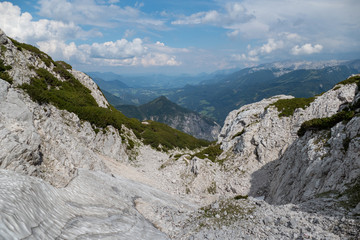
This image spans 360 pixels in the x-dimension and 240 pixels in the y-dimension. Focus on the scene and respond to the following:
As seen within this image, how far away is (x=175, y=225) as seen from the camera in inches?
611

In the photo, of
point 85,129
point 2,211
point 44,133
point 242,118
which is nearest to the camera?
point 2,211

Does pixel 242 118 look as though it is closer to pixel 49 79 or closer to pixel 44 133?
pixel 44 133

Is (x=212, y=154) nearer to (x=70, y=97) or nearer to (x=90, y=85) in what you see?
(x=70, y=97)

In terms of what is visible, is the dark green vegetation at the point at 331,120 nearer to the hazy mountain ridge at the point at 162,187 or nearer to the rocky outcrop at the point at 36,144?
the hazy mountain ridge at the point at 162,187

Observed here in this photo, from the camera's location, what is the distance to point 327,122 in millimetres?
21625

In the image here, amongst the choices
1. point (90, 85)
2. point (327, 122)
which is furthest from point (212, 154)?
point (90, 85)

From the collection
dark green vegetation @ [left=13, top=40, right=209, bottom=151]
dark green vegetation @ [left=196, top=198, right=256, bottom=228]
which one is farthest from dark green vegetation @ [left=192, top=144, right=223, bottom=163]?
dark green vegetation @ [left=196, top=198, right=256, bottom=228]

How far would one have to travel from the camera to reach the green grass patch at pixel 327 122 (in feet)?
63.1

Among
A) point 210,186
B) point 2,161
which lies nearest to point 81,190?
point 2,161

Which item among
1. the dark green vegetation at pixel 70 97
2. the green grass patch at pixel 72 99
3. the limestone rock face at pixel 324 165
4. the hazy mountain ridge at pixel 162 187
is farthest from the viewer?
the dark green vegetation at pixel 70 97

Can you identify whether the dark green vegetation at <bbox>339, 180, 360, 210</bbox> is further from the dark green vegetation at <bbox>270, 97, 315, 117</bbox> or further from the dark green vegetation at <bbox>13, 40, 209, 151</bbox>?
the dark green vegetation at <bbox>13, 40, 209, 151</bbox>

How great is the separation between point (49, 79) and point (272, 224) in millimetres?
54225

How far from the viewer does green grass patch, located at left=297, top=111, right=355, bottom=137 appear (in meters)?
19.2

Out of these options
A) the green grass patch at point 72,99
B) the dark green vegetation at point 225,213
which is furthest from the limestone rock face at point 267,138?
the green grass patch at point 72,99
